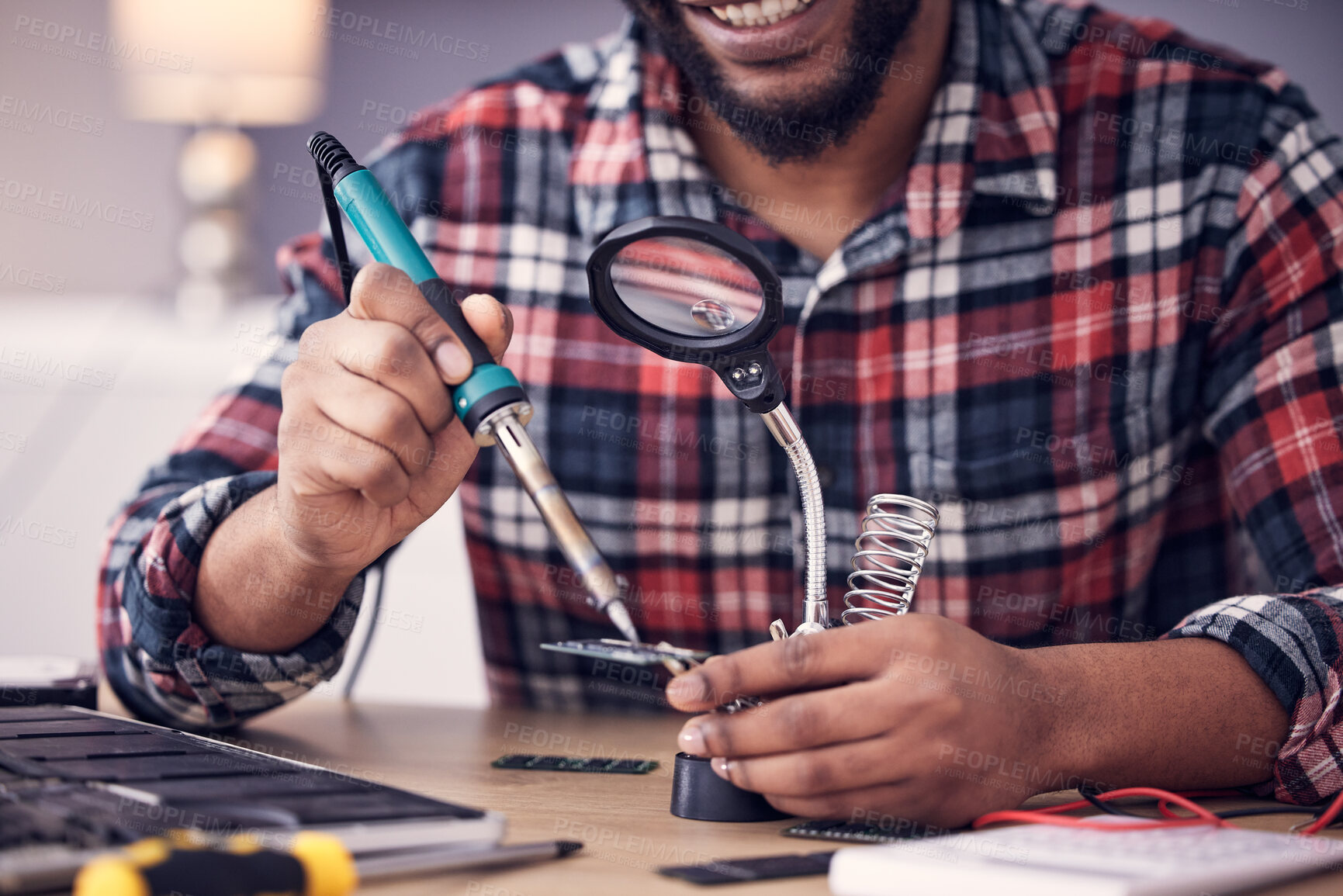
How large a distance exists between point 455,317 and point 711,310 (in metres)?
0.17

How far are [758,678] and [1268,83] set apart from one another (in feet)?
3.54

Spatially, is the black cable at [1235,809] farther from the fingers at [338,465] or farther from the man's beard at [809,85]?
the man's beard at [809,85]

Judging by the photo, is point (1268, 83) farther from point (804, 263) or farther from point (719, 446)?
point (719, 446)

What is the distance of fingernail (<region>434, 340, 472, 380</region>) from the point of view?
71 centimetres

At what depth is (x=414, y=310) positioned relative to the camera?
2.41 feet

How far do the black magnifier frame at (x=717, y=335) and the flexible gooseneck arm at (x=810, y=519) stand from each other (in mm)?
17

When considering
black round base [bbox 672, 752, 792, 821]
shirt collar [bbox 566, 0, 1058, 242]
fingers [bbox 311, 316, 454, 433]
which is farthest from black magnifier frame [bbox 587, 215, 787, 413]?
shirt collar [bbox 566, 0, 1058, 242]

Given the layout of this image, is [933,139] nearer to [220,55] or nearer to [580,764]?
[580,764]

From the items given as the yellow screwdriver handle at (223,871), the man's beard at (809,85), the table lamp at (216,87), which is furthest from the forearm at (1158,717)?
the table lamp at (216,87)

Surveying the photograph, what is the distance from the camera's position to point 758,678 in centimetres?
62

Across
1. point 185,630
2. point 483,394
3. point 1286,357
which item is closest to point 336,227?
point 483,394

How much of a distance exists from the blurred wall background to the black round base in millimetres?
1731

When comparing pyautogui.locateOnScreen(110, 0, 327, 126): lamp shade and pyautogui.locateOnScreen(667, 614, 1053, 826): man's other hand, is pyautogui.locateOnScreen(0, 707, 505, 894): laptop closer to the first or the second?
pyautogui.locateOnScreen(667, 614, 1053, 826): man's other hand

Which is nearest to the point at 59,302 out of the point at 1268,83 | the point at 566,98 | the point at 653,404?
the point at 566,98
